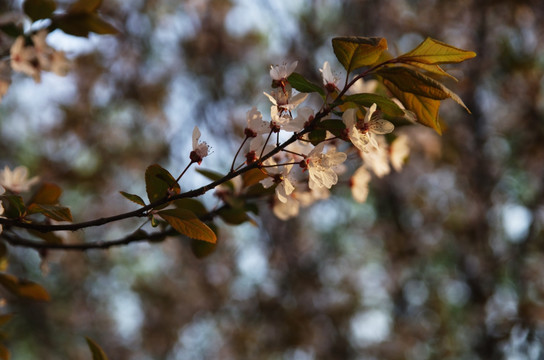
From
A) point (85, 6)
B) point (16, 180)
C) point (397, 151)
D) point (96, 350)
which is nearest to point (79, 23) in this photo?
point (85, 6)

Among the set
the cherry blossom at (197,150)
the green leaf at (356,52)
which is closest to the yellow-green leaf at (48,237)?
the cherry blossom at (197,150)

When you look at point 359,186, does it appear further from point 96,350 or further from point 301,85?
point 96,350

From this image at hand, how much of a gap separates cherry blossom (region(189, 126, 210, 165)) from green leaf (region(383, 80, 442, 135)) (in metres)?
0.39

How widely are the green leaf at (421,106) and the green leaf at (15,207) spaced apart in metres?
0.75

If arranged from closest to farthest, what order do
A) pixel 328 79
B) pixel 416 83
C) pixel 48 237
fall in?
pixel 416 83 → pixel 328 79 → pixel 48 237

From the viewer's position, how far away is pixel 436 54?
96 cm

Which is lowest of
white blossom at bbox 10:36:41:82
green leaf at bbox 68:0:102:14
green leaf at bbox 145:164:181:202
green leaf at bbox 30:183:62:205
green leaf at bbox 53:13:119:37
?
green leaf at bbox 145:164:181:202

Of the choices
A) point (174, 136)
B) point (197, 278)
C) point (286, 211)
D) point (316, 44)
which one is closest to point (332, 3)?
point (316, 44)

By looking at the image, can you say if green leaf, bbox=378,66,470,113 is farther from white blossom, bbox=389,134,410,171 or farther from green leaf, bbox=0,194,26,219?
green leaf, bbox=0,194,26,219

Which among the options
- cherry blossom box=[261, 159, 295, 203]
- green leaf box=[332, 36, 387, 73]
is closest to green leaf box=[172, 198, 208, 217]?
cherry blossom box=[261, 159, 295, 203]

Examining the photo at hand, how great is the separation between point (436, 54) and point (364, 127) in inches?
7.5

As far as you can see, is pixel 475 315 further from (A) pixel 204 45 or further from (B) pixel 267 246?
(A) pixel 204 45

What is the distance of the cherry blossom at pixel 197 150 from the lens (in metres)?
1.00

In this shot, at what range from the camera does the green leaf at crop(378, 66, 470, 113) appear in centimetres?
93
